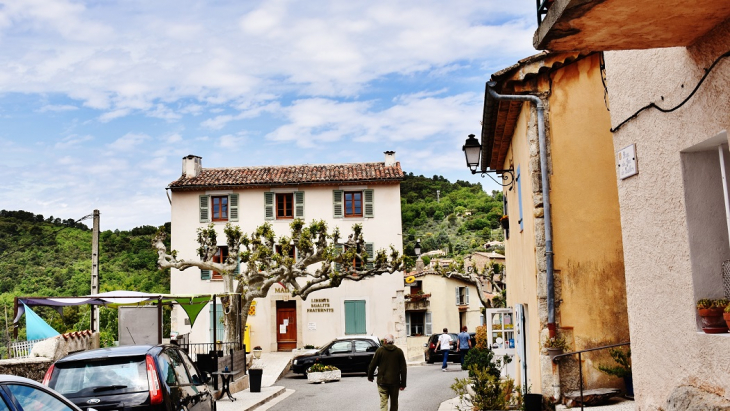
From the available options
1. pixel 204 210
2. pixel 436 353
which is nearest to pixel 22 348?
pixel 436 353

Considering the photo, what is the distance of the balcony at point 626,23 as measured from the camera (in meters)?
4.59

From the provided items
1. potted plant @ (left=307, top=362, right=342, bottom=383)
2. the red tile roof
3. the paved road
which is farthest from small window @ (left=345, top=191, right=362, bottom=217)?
potted plant @ (left=307, top=362, right=342, bottom=383)

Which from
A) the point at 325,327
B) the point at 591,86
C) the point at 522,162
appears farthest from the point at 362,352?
the point at 591,86

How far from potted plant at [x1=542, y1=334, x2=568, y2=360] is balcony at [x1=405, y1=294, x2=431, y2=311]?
34.1 meters

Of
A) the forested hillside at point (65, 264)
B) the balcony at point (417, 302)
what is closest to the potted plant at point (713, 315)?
the forested hillside at point (65, 264)

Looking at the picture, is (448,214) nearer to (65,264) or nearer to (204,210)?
(204,210)

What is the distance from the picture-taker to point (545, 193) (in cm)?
1061

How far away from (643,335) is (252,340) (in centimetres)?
2991

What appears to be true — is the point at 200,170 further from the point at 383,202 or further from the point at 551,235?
the point at 551,235

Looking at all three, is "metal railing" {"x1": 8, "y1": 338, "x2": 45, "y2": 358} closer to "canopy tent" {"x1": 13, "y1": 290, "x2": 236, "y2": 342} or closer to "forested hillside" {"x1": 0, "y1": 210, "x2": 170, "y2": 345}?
"canopy tent" {"x1": 13, "y1": 290, "x2": 236, "y2": 342}

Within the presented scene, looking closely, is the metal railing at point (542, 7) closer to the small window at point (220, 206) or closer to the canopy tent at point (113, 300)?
the canopy tent at point (113, 300)

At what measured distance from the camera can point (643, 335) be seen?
629cm

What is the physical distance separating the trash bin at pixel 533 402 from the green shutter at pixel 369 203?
82.0 feet

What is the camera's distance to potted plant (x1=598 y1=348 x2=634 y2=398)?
31.9 ft
